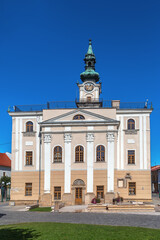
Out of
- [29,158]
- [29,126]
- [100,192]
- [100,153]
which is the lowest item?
[100,192]

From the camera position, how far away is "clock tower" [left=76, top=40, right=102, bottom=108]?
40.3 metres

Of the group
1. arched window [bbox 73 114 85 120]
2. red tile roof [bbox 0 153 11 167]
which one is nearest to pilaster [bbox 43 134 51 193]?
arched window [bbox 73 114 85 120]

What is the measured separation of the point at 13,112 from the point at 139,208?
58.9ft

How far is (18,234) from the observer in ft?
47.0

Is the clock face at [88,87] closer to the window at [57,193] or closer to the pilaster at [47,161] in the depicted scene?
the pilaster at [47,161]

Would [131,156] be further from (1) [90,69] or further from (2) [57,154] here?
(1) [90,69]

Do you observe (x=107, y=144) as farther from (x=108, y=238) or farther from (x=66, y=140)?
(x=108, y=238)

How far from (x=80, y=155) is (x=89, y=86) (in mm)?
13077

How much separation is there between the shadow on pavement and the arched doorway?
15.1 m

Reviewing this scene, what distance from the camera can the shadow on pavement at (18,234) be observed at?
44.5ft

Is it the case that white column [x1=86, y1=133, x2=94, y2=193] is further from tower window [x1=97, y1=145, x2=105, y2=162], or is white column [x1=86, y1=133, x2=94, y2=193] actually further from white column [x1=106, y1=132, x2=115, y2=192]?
white column [x1=106, y1=132, x2=115, y2=192]

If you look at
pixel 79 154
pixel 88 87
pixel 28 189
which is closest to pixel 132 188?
pixel 79 154

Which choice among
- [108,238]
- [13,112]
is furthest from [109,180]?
[108,238]

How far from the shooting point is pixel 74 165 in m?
31.2
